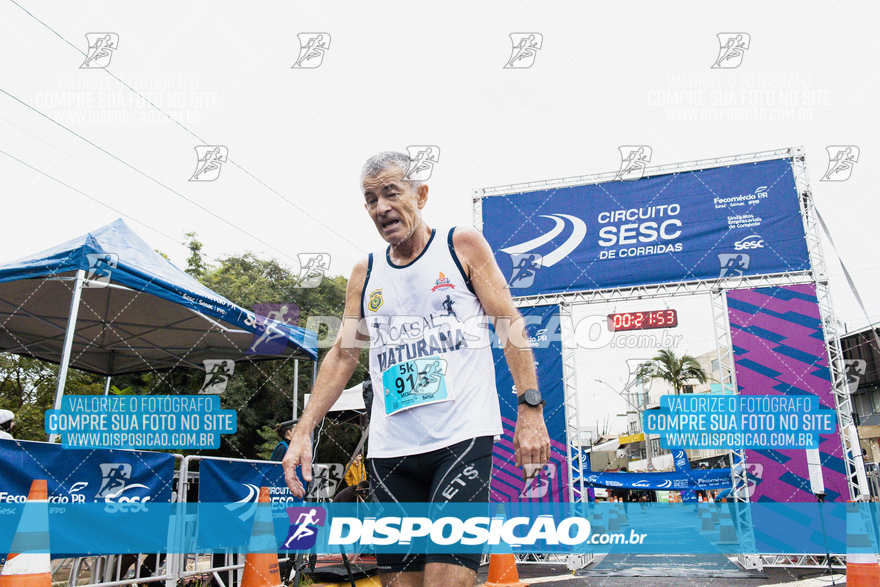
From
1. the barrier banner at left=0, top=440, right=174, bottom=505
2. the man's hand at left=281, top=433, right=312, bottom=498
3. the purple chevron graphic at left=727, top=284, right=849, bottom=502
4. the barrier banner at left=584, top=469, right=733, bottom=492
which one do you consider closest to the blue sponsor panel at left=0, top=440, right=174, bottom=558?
the barrier banner at left=0, top=440, right=174, bottom=505

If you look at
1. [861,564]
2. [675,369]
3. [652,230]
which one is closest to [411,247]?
[861,564]

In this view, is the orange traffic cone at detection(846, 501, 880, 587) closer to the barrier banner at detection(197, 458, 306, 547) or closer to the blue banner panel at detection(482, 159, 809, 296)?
the blue banner panel at detection(482, 159, 809, 296)

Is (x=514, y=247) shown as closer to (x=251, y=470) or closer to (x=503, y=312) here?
(x=251, y=470)

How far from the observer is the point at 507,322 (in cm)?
226

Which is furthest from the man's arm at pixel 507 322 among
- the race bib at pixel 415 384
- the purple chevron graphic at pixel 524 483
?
the purple chevron graphic at pixel 524 483

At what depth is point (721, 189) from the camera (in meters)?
9.31

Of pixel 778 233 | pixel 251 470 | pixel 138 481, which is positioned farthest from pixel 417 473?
pixel 778 233

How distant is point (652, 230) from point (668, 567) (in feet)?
16.6

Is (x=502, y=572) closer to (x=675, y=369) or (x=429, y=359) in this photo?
(x=429, y=359)

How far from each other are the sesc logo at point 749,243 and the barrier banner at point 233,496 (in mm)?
7395

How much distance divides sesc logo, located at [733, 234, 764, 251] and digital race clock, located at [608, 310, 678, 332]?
1417 millimetres

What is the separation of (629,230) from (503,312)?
8.00 metres

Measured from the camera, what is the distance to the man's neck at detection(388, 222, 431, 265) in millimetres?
2418

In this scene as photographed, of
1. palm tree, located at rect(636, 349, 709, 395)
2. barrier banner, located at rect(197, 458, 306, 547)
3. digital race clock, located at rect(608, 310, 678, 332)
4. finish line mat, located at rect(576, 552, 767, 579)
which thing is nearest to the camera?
barrier banner, located at rect(197, 458, 306, 547)
